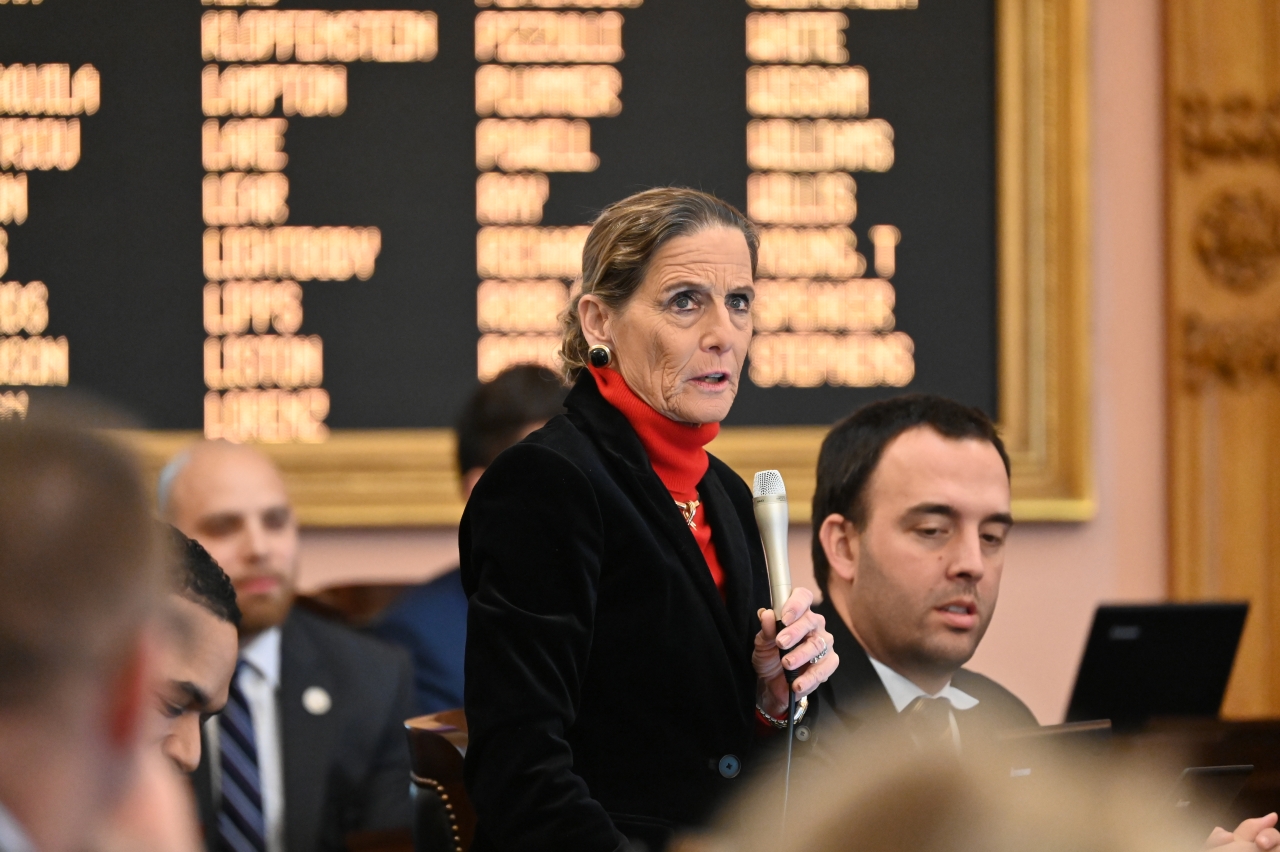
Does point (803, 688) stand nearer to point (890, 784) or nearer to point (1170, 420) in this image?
point (890, 784)

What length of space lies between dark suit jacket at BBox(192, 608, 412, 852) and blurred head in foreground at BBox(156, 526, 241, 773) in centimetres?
94

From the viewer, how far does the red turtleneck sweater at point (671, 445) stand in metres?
1.54

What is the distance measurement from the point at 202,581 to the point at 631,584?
1.62ft

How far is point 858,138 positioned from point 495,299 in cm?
95

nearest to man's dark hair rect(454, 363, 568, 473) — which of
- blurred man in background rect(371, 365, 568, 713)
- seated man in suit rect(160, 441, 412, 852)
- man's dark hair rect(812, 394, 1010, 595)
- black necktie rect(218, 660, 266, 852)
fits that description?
blurred man in background rect(371, 365, 568, 713)

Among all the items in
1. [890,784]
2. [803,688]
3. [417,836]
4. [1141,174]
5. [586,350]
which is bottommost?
[417,836]

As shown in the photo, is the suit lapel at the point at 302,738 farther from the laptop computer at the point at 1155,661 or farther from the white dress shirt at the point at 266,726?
the laptop computer at the point at 1155,661

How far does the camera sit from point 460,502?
335 cm

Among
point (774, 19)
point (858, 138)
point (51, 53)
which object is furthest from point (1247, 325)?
point (51, 53)

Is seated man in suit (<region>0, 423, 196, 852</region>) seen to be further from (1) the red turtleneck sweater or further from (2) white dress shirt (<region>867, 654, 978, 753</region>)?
(2) white dress shirt (<region>867, 654, 978, 753</region>)

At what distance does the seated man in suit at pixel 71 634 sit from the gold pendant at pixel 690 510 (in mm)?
1023

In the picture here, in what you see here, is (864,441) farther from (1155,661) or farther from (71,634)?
(71,634)

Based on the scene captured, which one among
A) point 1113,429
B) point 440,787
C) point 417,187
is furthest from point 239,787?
point 1113,429

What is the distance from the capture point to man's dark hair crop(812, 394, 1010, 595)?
2.03 meters
